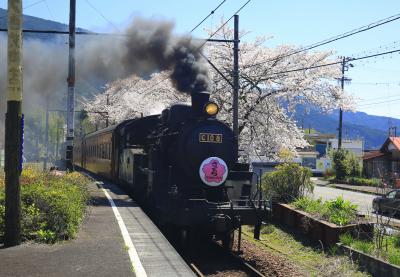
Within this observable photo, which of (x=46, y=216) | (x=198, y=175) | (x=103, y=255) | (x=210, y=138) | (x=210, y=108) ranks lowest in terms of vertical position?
(x=103, y=255)

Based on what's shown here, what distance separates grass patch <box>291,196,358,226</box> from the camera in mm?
11309

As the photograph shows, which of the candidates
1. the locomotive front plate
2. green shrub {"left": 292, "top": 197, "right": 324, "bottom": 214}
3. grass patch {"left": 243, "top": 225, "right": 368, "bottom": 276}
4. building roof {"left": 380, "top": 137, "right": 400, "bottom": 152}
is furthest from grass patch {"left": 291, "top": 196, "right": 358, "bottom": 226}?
building roof {"left": 380, "top": 137, "right": 400, "bottom": 152}

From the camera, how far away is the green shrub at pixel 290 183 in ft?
50.3

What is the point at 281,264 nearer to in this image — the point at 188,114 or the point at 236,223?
the point at 236,223

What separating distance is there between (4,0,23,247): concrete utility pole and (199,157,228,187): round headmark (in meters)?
4.08

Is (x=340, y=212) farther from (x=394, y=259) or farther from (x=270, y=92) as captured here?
(x=270, y=92)

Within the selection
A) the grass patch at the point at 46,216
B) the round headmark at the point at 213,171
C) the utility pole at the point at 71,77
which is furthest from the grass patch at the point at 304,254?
the utility pole at the point at 71,77

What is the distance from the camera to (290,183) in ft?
50.3

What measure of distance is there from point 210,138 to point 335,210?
12.6 feet

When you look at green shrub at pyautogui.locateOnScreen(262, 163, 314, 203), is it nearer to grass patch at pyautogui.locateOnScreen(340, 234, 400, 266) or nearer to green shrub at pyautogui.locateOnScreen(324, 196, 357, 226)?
green shrub at pyautogui.locateOnScreen(324, 196, 357, 226)

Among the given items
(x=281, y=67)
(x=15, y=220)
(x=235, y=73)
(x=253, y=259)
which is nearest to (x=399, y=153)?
(x=281, y=67)

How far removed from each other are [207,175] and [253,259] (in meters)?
2.08

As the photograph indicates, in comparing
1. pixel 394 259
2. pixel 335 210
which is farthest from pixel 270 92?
pixel 394 259

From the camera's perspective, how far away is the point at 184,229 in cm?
1023
